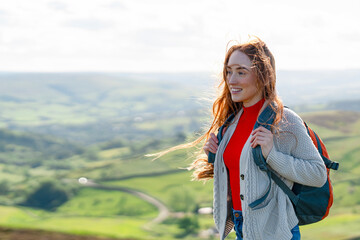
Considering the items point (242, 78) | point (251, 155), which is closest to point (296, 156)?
point (251, 155)

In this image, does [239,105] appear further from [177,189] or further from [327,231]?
[177,189]

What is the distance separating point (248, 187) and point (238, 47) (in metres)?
1.08

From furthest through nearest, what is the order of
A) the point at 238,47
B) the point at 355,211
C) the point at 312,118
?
the point at 312,118
the point at 355,211
the point at 238,47

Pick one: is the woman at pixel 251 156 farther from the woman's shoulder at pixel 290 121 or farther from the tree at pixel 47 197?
the tree at pixel 47 197

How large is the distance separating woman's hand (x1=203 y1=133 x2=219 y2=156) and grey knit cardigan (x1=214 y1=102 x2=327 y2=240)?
42 centimetres

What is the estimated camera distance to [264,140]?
124 inches

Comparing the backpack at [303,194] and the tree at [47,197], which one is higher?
the backpack at [303,194]

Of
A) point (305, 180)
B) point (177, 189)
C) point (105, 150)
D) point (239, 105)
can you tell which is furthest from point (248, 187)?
point (105, 150)

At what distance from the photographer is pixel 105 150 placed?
133 meters

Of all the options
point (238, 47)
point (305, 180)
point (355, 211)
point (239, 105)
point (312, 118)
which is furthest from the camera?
point (312, 118)

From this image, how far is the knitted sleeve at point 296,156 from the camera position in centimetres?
314

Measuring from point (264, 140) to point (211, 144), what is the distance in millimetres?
711

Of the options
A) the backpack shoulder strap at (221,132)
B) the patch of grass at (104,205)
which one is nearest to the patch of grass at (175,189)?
A: the patch of grass at (104,205)

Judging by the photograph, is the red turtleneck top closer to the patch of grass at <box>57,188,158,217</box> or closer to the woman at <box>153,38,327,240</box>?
the woman at <box>153,38,327,240</box>
